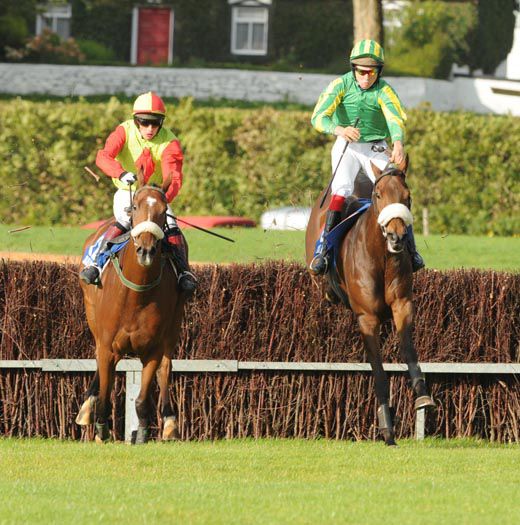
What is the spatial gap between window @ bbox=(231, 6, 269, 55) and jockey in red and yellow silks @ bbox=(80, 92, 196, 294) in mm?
35781

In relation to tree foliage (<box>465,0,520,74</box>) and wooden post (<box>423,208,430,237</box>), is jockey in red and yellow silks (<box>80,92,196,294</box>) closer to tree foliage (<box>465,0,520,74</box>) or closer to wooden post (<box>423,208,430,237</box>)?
wooden post (<box>423,208,430,237</box>)

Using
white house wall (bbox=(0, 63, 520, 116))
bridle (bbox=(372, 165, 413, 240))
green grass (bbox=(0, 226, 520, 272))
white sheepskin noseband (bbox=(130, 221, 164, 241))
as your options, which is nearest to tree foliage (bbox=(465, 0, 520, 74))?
white house wall (bbox=(0, 63, 520, 116))

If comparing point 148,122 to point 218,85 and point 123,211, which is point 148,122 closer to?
point 123,211

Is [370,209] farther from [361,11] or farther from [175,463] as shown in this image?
[361,11]

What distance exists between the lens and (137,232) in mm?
9477

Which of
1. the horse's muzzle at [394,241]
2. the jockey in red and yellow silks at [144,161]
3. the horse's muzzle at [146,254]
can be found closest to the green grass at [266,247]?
the jockey in red and yellow silks at [144,161]

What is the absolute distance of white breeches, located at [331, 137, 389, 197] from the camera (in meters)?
11.6

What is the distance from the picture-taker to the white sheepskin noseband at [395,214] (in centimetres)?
989

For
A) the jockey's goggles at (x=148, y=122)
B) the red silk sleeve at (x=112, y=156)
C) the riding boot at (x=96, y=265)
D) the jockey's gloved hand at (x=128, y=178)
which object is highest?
the jockey's goggles at (x=148, y=122)

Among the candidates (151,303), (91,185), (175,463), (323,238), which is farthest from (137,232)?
(91,185)

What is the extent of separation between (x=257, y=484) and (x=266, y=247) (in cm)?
1026

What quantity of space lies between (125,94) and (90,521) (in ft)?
105

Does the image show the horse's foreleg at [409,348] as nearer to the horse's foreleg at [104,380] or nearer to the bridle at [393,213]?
the bridle at [393,213]

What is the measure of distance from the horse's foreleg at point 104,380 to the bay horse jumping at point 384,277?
1888mm
